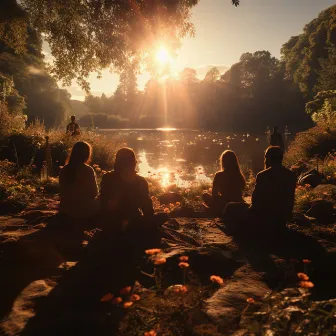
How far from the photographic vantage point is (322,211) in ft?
20.7

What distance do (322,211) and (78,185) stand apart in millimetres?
4839

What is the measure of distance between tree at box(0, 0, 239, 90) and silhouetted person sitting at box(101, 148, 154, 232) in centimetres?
744

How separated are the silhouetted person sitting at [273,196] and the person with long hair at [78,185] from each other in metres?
2.82

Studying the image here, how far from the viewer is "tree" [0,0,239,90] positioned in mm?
10315

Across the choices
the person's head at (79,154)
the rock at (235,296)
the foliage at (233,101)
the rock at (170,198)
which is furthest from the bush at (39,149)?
the foliage at (233,101)

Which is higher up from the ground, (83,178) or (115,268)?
(83,178)

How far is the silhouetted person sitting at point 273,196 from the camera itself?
5.19 m

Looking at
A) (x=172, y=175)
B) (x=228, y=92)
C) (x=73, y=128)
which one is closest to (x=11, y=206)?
(x=172, y=175)

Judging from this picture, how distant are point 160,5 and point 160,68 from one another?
3970mm

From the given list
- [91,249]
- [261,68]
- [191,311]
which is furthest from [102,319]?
[261,68]

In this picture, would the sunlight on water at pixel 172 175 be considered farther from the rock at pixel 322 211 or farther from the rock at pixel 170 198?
the rock at pixel 322 211

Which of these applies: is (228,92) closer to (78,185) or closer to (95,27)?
(95,27)

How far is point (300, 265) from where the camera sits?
4.10 m

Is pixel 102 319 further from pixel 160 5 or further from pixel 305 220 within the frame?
pixel 160 5
